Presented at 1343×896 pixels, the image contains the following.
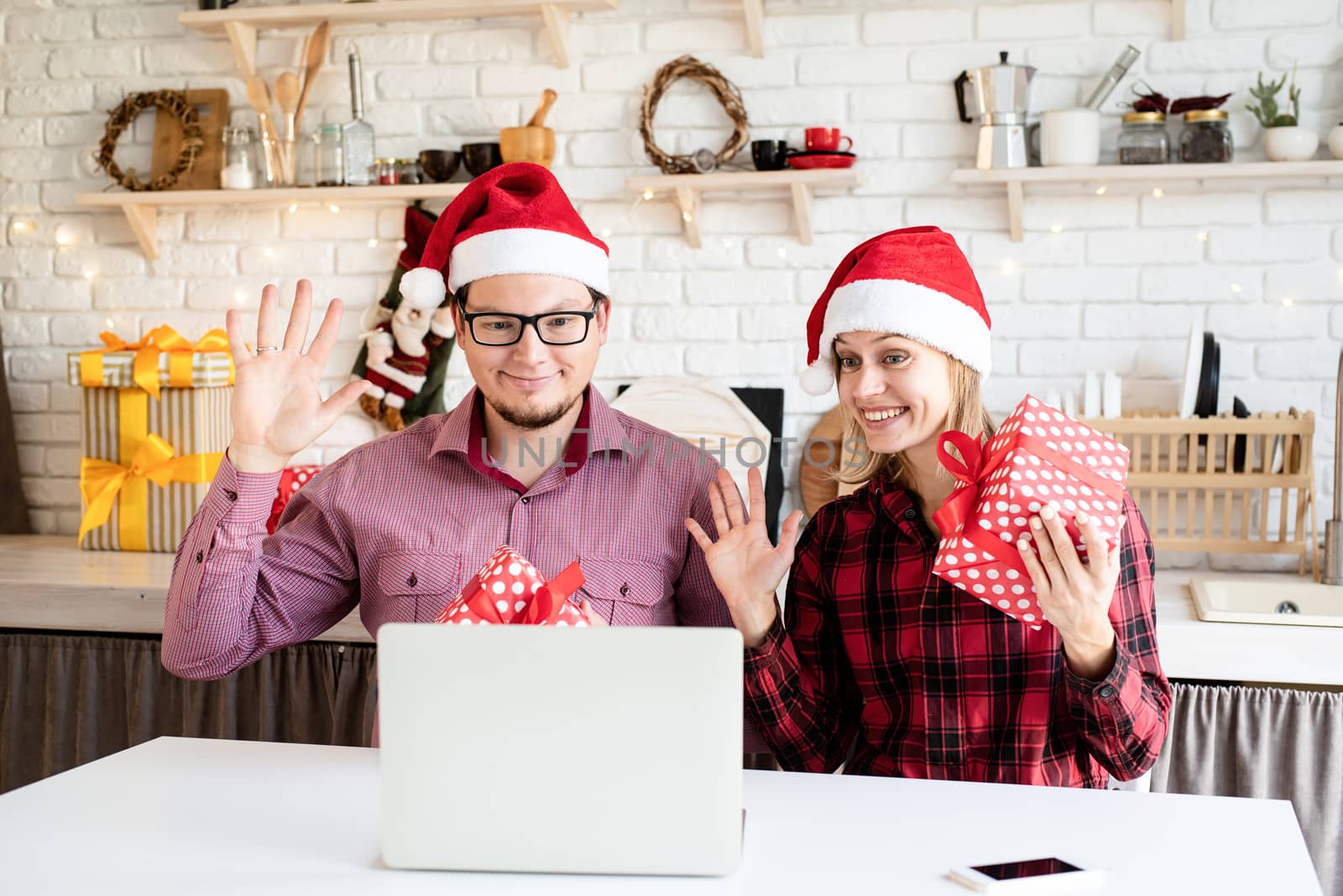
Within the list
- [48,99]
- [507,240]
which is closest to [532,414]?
[507,240]

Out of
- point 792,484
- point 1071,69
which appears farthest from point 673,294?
point 1071,69

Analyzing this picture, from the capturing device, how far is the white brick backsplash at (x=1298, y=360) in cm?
256

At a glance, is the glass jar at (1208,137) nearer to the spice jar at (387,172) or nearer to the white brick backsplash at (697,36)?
the white brick backsplash at (697,36)

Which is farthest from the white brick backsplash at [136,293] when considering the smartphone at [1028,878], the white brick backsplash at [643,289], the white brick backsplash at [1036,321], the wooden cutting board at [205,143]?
the smartphone at [1028,878]

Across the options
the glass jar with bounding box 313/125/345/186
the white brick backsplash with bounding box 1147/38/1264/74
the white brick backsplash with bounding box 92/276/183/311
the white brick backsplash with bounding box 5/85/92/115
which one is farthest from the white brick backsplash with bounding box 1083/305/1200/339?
the white brick backsplash with bounding box 5/85/92/115

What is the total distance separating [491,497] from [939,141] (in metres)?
1.47

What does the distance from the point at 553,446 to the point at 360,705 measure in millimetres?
810

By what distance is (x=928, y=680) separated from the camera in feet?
4.96

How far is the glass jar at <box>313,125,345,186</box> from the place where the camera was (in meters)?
2.86

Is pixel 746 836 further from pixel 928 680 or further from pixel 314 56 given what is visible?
pixel 314 56

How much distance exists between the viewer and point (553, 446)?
5.77 feet

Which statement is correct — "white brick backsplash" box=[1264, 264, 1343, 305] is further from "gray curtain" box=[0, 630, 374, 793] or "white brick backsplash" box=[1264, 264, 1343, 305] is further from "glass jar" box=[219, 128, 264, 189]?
"glass jar" box=[219, 128, 264, 189]

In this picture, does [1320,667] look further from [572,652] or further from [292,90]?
[292,90]

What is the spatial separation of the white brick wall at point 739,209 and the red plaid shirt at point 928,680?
1.22 m
